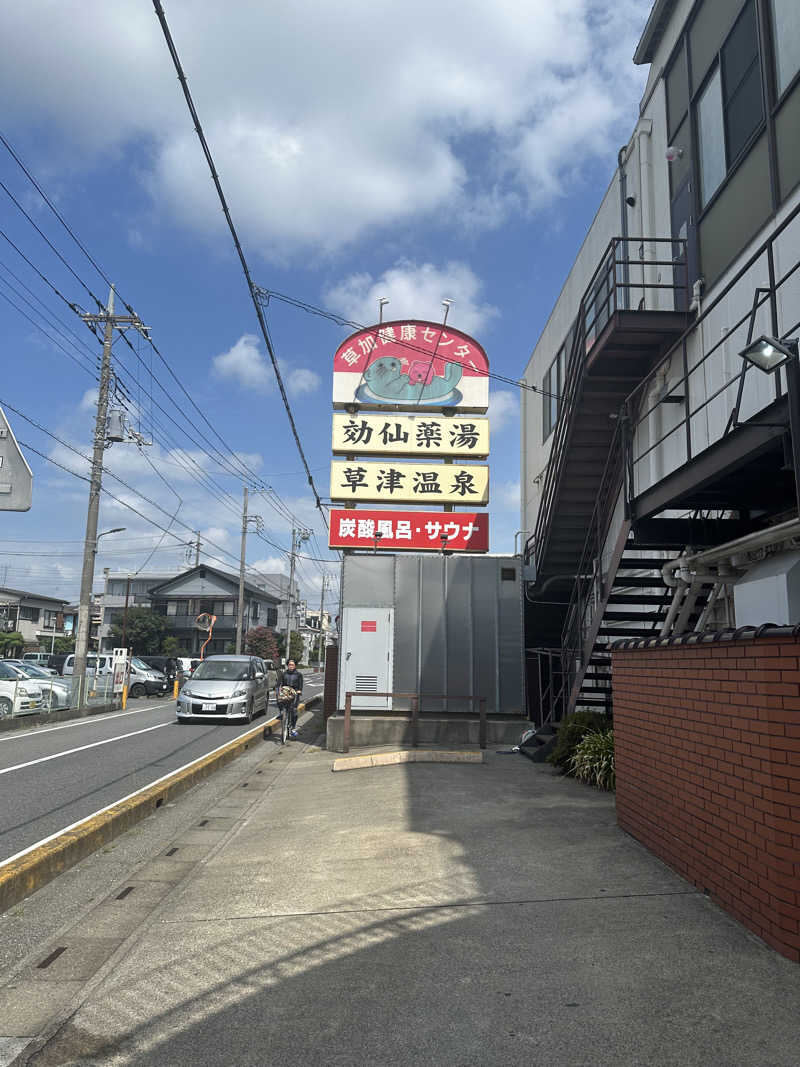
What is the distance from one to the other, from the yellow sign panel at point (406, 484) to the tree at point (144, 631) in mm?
41347

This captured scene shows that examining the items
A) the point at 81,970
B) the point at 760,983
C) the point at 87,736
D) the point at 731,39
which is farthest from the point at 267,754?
the point at 731,39

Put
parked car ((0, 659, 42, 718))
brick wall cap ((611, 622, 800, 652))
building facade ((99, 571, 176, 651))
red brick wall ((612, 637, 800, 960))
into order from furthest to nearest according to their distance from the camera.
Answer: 1. building facade ((99, 571, 176, 651))
2. parked car ((0, 659, 42, 718))
3. brick wall cap ((611, 622, 800, 652))
4. red brick wall ((612, 637, 800, 960))

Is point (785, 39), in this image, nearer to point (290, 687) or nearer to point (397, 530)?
point (397, 530)

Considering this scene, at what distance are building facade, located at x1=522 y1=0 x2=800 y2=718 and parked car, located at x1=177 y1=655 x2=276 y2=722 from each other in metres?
8.03

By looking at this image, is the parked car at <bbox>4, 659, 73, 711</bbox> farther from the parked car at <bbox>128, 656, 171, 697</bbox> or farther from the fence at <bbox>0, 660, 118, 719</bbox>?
the parked car at <bbox>128, 656, 171, 697</bbox>

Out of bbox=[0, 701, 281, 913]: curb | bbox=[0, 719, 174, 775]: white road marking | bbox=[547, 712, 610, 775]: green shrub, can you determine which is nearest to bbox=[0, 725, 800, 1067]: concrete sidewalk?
bbox=[0, 701, 281, 913]: curb

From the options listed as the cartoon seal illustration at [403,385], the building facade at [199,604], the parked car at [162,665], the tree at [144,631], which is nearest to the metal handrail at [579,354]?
the cartoon seal illustration at [403,385]

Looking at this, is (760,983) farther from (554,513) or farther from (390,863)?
(554,513)

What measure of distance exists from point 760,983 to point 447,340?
1599cm

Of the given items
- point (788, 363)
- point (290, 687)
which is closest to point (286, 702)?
point (290, 687)

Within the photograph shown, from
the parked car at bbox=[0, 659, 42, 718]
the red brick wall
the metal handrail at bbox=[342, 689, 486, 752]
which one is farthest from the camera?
the parked car at bbox=[0, 659, 42, 718]

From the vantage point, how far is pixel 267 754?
45.6 ft

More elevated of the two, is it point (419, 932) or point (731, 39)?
point (731, 39)

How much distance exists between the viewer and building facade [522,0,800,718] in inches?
269
